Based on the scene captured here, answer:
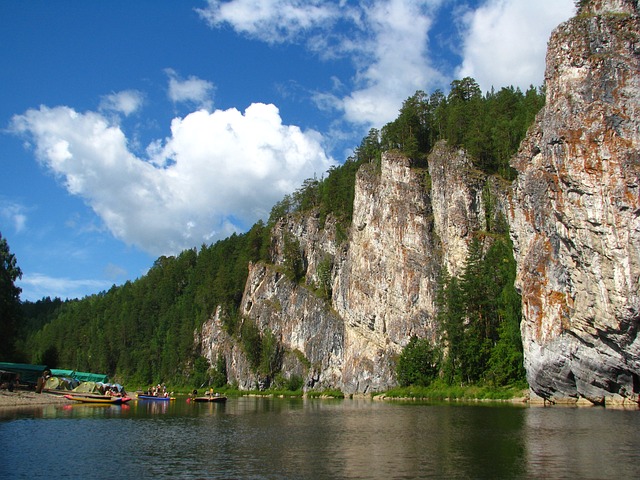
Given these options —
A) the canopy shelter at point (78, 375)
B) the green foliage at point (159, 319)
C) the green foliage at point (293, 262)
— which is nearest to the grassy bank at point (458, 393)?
the canopy shelter at point (78, 375)

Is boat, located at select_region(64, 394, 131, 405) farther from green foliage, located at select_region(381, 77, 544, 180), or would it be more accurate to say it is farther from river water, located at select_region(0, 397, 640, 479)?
green foliage, located at select_region(381, 77, 544, 180)

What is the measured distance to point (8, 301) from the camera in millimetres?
72062

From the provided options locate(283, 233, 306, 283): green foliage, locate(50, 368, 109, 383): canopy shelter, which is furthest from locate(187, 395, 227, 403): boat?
locate(283, 233, 306, 283): green foliage

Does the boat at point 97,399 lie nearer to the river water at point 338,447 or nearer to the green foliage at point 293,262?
the river water at point 338,447

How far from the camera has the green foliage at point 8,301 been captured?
233 ft

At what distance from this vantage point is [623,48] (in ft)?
173

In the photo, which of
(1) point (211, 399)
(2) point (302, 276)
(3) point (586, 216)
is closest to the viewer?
(3) point (586, 216)

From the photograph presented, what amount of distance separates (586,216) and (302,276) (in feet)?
255

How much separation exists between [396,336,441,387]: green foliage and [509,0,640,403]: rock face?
2095 cm

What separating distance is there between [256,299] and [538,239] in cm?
7961

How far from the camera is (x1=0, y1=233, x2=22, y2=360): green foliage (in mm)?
71125

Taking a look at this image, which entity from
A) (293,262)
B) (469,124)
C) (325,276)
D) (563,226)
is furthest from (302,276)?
(563,226)

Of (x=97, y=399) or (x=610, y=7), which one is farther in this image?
(x=97, y=399)

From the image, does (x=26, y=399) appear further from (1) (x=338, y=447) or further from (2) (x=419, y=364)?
(2) (x=419, y=364)
